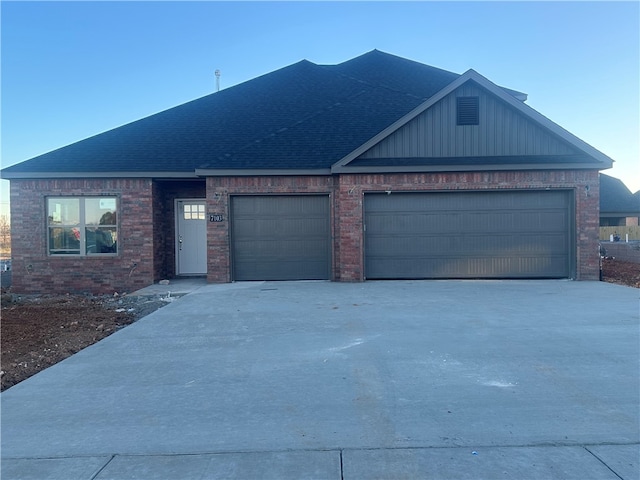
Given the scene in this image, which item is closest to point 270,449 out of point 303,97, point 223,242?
point 223,242

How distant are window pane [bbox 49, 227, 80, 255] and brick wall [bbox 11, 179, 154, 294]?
0.19 m

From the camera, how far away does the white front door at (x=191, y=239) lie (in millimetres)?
14828

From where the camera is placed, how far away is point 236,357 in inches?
235

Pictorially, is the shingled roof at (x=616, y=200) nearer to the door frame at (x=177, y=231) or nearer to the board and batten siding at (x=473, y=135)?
the board and batten siding at (x=473, y=135)

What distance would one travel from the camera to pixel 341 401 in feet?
14.6

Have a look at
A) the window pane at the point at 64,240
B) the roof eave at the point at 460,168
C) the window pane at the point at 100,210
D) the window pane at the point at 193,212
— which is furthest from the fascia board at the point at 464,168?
the window pane at the point at 64,240

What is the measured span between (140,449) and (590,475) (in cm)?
324

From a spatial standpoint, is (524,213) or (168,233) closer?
(524,213)

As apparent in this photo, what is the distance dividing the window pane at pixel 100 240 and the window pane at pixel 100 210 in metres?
0.22

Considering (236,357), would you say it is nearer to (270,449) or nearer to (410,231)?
(270,449)

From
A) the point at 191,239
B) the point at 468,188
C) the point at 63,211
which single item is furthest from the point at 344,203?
the point at 63,211

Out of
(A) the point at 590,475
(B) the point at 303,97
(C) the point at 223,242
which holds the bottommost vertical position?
(A) the point at 590,475

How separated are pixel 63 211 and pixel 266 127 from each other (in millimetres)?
6471

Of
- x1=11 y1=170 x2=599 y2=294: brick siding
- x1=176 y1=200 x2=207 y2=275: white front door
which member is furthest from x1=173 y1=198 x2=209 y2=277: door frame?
x1=11 y1=170 x2=599 y2=294: brick siding
